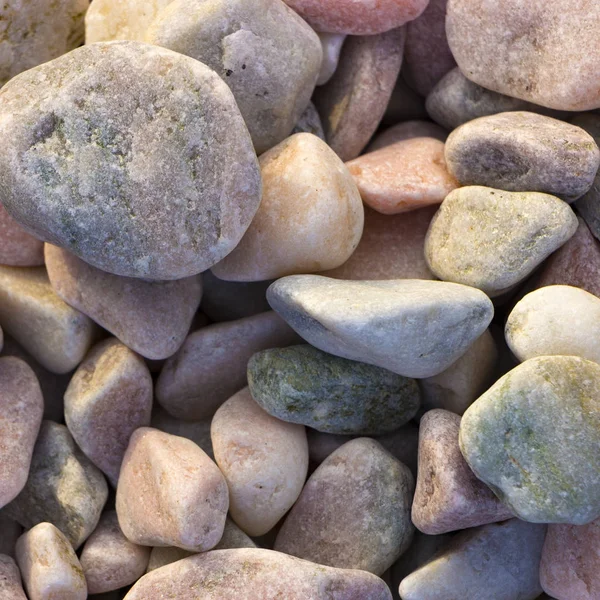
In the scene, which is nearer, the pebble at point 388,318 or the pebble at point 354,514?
the pebble at point 388,318

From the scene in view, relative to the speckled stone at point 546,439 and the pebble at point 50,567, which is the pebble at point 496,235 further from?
the pebble at point 50,567

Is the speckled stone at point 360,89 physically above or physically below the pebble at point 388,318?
above

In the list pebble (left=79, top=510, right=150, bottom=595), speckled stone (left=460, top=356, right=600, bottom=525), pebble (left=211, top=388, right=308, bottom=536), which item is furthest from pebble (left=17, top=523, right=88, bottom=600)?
speckled stone (left=460, top=356, right=600, bottom=525)

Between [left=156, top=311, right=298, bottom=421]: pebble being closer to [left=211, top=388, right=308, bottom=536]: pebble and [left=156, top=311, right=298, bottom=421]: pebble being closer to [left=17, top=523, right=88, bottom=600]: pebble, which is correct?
[left=211, top=388, right=308, bottom=536]: pebble

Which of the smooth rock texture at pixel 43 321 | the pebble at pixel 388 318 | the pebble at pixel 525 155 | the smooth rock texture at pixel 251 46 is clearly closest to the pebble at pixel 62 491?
the smooth rock texture at pixel 43 321

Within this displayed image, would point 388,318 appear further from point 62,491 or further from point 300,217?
point 62,491

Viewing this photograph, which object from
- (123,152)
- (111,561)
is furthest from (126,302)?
(111,561)
